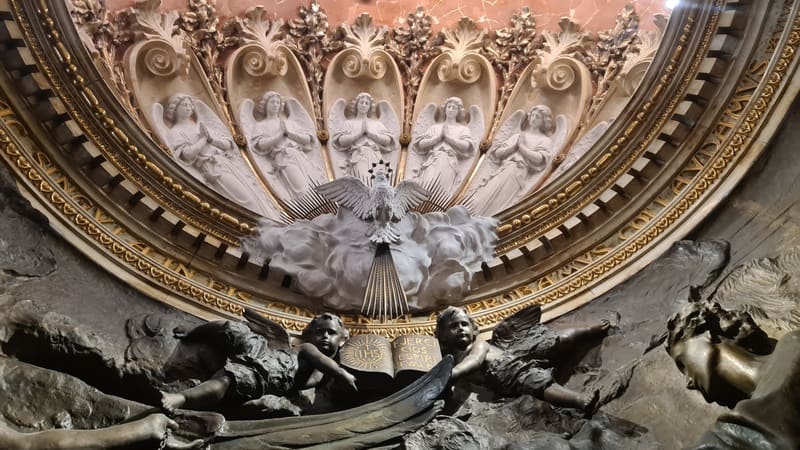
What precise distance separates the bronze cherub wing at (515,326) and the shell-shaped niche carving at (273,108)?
2.75 metres

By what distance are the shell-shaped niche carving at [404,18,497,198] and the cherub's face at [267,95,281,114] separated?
140cm

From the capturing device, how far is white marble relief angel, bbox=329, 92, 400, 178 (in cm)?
853

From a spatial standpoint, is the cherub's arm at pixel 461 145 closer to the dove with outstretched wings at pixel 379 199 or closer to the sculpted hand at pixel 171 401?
the dove with outstretched wings at pixel 379 199

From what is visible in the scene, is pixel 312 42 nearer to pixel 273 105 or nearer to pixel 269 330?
pixel 273 105

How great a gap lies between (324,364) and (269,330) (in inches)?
22.4

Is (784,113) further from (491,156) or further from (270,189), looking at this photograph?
(270,189)

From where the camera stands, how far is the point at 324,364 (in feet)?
18.2

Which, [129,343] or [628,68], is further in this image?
[628,68]

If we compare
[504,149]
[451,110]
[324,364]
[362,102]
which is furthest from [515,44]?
[324,364]

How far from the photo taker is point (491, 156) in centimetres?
862

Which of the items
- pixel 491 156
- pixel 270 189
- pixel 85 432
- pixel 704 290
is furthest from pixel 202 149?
pixel 704 290

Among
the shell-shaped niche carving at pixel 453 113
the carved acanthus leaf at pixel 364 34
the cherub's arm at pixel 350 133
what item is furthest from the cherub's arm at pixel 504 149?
the carved acanthus leaf at pixel 364 34

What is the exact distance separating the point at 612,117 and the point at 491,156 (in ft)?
4.03

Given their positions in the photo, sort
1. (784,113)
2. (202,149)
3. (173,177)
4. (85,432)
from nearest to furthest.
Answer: (85,432)
(784,113)
(173,177)
(202,149)
